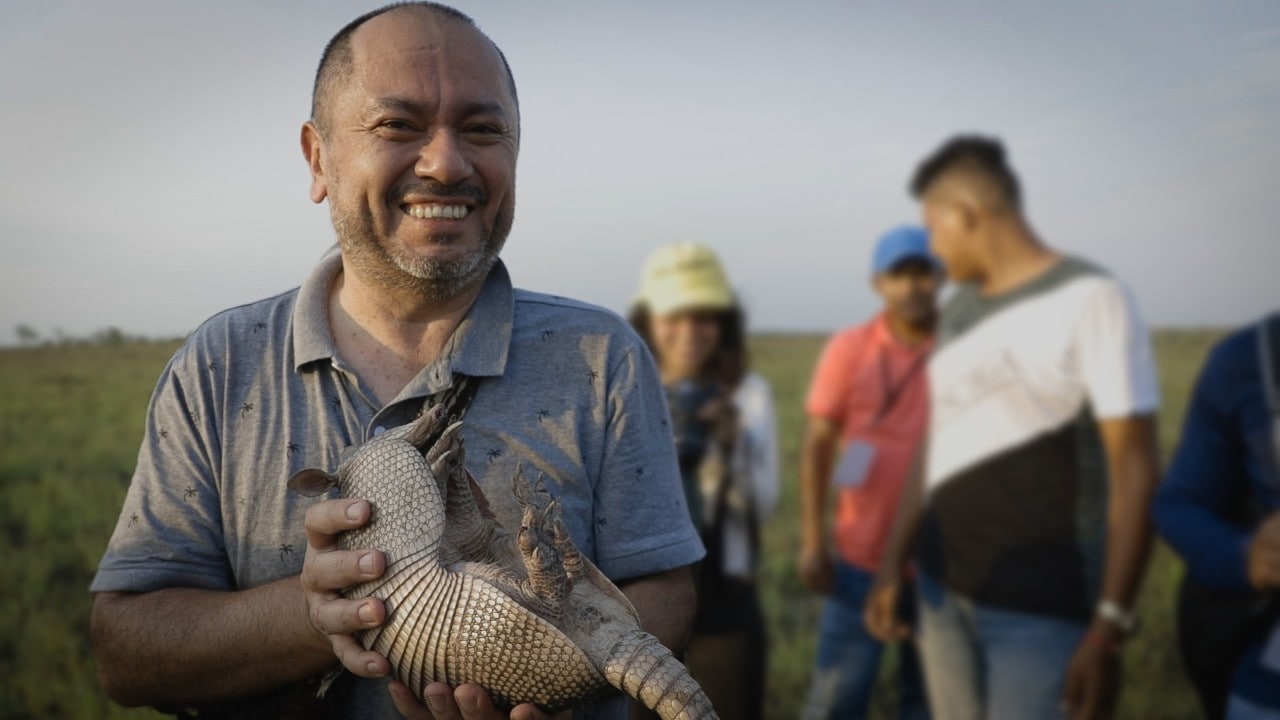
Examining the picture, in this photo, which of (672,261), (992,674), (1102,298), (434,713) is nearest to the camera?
(434,713)

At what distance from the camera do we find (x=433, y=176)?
7.13 feet

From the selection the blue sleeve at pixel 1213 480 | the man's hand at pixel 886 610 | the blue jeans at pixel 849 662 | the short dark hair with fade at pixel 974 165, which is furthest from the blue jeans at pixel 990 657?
the short dark hair with fade at pixel 974 165

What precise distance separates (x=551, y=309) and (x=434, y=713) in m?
1.08

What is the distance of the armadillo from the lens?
1699 mm

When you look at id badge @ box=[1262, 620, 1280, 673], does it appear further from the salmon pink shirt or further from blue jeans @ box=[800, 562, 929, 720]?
blue jeans @ box=[800, 562, 929, 720]

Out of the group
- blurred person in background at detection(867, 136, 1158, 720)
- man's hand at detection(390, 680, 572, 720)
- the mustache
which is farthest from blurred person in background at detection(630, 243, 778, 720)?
man's hand at detection(390, 680, 572, 720)

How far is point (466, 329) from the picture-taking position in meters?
2.36

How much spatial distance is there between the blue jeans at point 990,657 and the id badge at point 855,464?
48cm

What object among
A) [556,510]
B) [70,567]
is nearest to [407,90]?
[556,510]

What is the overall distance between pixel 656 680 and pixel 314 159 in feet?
5.09

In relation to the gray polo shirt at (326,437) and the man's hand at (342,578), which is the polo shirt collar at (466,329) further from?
the man's hand at (342,578)

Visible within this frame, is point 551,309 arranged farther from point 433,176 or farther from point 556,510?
point 556,510

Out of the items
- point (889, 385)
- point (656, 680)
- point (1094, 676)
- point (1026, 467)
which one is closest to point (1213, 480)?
point (1026, 467)

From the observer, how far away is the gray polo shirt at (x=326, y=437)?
2223 millimetres
